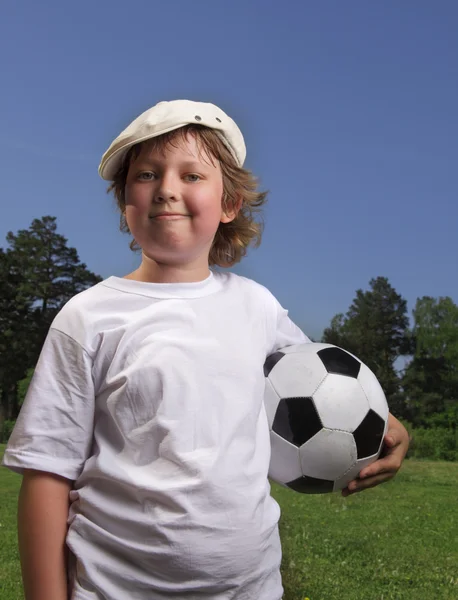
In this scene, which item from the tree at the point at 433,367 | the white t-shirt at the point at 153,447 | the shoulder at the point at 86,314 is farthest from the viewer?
the tree at the point at 433,367

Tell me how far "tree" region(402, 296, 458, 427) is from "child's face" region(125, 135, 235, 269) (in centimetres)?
3002

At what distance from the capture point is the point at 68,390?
226 cm

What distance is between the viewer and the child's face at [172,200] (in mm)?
2359

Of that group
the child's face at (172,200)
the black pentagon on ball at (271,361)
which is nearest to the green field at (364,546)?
the black pentagon on ball at (271,361)

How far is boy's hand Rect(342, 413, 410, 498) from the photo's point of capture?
116 inches

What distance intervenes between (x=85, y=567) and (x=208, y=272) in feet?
3.41

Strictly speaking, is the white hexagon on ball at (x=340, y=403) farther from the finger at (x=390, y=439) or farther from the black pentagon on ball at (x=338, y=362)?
the finger at (x=390, y=439)

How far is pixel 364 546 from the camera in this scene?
654cm

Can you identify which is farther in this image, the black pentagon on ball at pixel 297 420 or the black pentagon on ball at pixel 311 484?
the black pentagon on ball at pixel 311 484

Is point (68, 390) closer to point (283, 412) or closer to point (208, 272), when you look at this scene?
point (208, 272)

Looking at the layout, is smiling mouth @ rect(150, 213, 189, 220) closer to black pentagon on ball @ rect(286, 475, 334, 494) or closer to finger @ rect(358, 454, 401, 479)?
black pentagon on ball @ rect(286, 475, 334, 494)

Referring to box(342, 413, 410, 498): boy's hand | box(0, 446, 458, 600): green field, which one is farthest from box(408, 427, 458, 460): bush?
box(342, 413, 410, 498): boy's hand

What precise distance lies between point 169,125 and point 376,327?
116 feet

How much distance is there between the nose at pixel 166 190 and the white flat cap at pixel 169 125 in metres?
0.15
